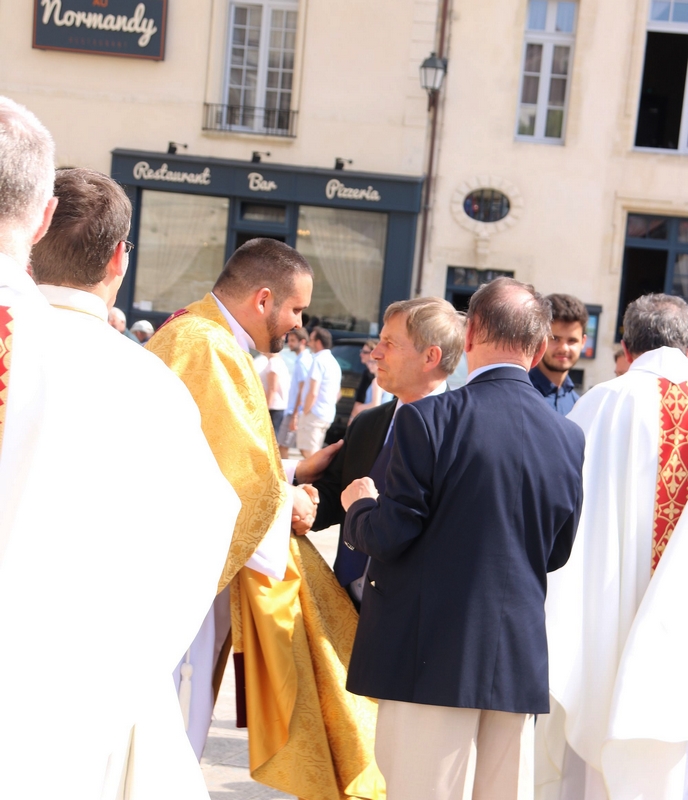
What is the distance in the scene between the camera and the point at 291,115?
58.1ft

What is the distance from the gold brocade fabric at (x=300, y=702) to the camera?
326 cm

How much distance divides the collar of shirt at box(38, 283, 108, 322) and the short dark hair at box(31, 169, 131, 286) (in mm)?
36

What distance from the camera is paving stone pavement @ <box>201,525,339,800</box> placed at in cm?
407

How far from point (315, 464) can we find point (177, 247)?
1499 centimetres

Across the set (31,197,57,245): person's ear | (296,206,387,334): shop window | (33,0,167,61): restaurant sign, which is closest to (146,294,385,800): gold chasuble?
(31,197,57,245): person's ear

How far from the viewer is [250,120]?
18.0m

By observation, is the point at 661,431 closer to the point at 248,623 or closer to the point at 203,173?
the point at 248,623

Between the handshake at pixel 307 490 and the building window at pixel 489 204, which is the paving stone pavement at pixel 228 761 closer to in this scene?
the handshake at pixel 307 490

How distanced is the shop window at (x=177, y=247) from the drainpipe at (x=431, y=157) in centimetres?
352

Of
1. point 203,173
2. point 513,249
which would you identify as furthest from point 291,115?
point 513,249

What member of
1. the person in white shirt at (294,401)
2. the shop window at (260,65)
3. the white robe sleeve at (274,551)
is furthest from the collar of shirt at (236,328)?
the shop window at (260,65)

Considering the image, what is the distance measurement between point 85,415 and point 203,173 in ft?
54.0

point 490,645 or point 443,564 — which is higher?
point 443,564

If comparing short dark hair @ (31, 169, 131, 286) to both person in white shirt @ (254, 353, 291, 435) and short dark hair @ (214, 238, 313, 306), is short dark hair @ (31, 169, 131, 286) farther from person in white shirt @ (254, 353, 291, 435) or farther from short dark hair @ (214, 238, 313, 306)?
person in white shirt @ (254, 353, 291, 435)
